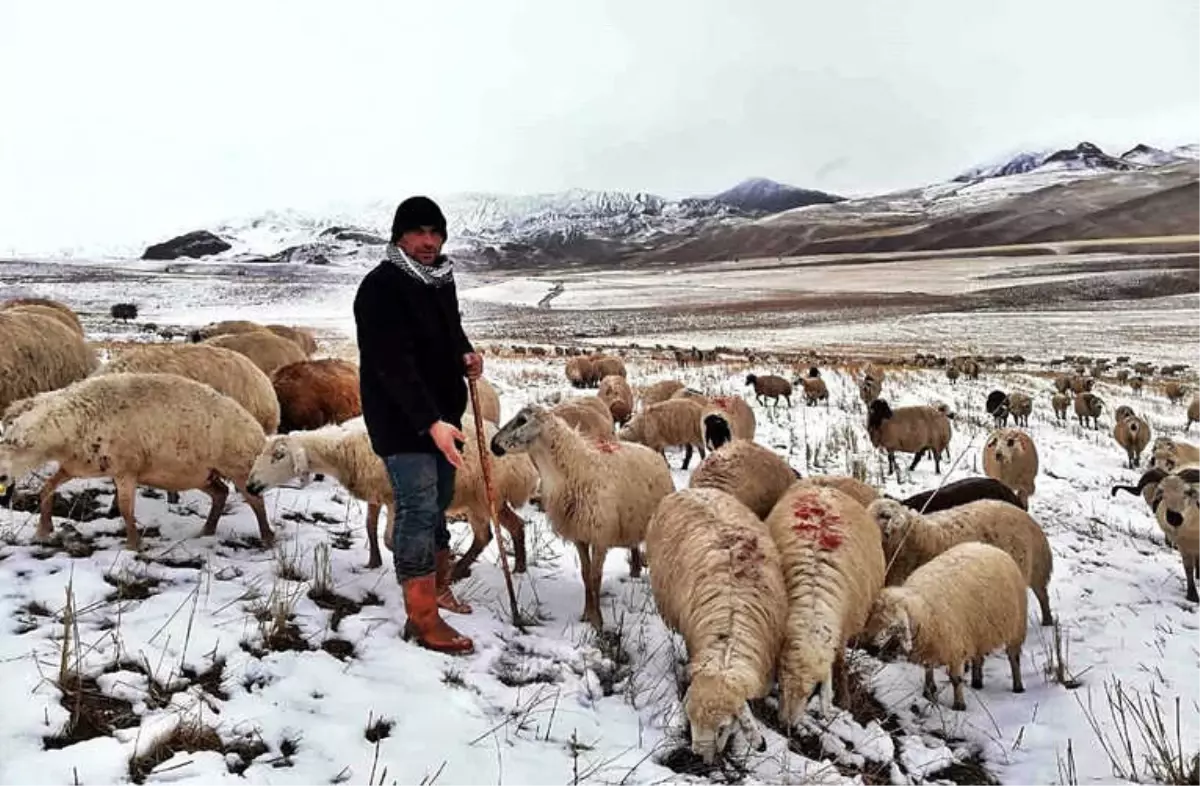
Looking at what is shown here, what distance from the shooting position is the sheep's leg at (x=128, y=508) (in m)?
5.50

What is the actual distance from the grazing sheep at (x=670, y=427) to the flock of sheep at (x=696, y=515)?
4394mm

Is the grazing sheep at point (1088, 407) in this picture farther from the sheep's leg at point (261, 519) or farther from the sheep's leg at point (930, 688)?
the sheep's leg at point (261, 519)

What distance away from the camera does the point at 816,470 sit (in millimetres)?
11859

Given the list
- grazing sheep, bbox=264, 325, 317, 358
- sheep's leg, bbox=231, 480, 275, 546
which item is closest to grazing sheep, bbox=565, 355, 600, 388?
grazing sheep, bbox=264, 325, 317, 358

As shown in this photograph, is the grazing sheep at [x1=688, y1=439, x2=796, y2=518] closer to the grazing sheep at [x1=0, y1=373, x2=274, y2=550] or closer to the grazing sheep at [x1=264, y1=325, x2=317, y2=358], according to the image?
the grazing sheep at [x1=0, y1=373, x2=274, y2=550]

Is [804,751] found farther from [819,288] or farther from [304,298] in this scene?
[819,288]

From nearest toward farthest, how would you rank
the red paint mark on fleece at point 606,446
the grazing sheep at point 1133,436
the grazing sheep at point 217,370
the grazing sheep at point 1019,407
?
the red paint mark on fleece at point 606,446 → the grazing sheep at point 217,370 → the grazing sheep at point 1133,436 → the grazing sheep at point 1019,407

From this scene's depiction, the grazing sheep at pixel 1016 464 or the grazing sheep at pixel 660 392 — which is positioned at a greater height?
the grazing sheep at pixel 660 392

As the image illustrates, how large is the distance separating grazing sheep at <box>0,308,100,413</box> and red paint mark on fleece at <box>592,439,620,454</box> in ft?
18.7

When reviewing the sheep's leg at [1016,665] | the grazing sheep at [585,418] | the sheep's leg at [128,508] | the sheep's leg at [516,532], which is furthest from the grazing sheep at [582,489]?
the grazing sheep at [585,418]

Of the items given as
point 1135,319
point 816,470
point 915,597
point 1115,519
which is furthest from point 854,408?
point 1135,319

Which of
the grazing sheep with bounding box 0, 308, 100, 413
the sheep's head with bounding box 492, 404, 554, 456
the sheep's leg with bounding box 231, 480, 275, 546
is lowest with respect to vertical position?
the sheep's leg with bounding box 231, 480, 275, 546

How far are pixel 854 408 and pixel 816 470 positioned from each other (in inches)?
300

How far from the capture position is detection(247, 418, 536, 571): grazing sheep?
6184 mm
